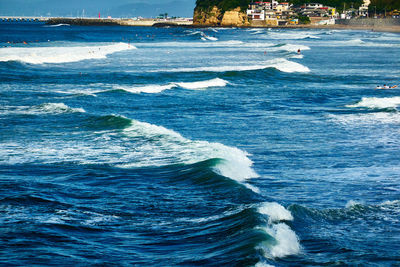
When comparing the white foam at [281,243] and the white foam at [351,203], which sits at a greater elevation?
the white foam at [281,243]

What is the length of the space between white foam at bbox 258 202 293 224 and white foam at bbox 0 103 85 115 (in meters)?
17.4

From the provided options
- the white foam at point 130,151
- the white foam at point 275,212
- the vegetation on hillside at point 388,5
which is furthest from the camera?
the vegetation on hillside at point 388,5

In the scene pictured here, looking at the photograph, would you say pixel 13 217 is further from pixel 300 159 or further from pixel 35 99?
pixel 35 99

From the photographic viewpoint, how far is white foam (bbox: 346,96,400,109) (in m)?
31.6

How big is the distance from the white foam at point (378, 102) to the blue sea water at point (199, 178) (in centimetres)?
11

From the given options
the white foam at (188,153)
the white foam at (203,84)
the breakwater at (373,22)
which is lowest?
the white foam at (188,153)

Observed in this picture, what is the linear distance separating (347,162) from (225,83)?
994 inches

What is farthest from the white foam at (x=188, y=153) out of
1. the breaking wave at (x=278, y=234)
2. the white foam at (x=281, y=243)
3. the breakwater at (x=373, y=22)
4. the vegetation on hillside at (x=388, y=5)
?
the vegetation on hillside at (x=388, y=5)

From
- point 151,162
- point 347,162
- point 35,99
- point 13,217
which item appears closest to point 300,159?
point 347,162

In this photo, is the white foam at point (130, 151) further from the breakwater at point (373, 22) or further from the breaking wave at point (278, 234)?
the breakwater at point (373, 22)

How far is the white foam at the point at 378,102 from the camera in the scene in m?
31.6

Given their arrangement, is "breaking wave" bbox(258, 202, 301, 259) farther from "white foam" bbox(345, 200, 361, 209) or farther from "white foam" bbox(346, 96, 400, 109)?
"white foam" bbox(346, 96, 400, 109)

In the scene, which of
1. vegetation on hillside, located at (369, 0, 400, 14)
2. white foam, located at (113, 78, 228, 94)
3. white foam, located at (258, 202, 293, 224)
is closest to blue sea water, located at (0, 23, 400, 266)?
white foam, located at (258, 202, 293, 224)

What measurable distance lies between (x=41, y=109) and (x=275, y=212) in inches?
760
